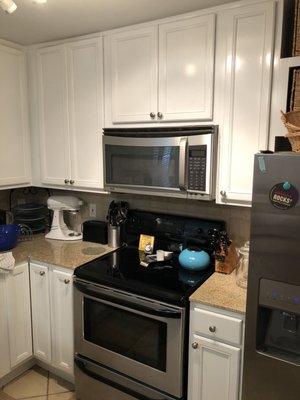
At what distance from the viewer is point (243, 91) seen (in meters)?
1.73

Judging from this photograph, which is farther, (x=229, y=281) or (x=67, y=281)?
(x=67, y=281)

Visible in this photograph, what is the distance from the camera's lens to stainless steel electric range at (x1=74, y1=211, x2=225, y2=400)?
1686 mm

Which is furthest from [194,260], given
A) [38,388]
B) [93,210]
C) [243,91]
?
[38,388]

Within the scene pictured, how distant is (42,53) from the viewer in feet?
7.91

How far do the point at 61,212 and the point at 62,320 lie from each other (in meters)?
0.82

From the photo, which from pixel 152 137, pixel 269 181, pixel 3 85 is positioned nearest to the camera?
pixel 269 181

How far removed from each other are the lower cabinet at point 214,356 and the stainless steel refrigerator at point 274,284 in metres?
0.13

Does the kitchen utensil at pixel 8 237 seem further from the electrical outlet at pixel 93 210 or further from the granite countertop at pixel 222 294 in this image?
the granite countertop at pixel 222 294

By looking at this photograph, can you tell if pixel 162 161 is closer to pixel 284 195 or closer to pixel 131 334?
pixel 284 195

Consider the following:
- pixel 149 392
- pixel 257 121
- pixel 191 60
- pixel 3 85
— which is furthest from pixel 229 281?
pixel 3 85

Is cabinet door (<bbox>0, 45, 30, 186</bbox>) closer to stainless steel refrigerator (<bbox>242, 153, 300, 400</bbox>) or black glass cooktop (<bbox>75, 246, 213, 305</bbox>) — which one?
black glass cooktop (<bbox>75, 246, 213, 305</bbox>)

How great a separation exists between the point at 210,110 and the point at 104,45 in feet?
2.83

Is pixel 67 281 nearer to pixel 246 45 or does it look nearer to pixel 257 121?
pixel 257 121

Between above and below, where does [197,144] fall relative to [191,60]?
below
